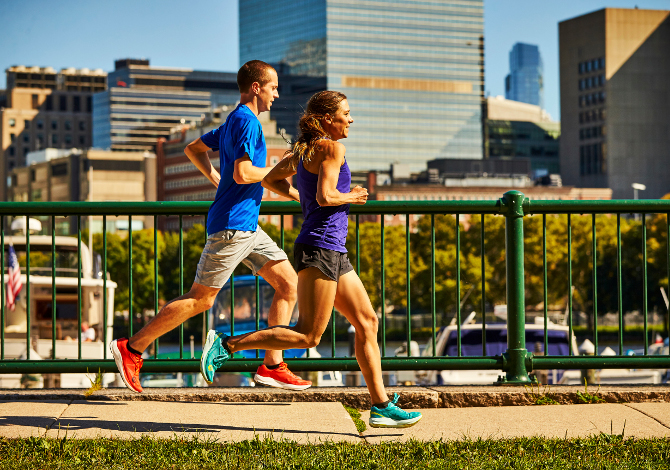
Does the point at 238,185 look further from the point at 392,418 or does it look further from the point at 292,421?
the point at 392,418

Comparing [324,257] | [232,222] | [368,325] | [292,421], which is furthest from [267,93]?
[292,421]

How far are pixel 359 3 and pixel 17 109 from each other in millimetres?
77761

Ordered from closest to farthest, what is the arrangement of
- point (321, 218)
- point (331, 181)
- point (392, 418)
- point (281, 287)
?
point (331, 181) → point (321, 218) → point (392, 418) → point (281, 287)

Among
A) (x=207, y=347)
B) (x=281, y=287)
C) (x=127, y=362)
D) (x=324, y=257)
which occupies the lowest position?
(x=127, y=362)

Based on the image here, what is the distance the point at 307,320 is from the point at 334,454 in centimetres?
74

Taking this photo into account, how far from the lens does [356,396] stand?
19.0 feet

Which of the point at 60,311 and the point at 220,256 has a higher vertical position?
the point at 220,256

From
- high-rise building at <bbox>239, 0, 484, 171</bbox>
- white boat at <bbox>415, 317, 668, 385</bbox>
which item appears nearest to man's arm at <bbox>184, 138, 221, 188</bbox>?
white boat at <bbox>415, 317, 668, 385</bbox>

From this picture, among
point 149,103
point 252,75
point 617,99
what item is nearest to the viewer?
point 252,75

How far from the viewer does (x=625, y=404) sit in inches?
228

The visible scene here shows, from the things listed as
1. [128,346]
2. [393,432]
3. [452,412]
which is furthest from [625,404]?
[128,346]

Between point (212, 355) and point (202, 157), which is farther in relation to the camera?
point (202, 157)

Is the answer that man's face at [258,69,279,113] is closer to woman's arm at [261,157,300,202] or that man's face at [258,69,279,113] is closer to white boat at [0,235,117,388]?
woman's arm at [261,157,300,202]

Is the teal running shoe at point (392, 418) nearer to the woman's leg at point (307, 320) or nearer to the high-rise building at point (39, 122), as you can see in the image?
the woman's leg at point (307, 320)
